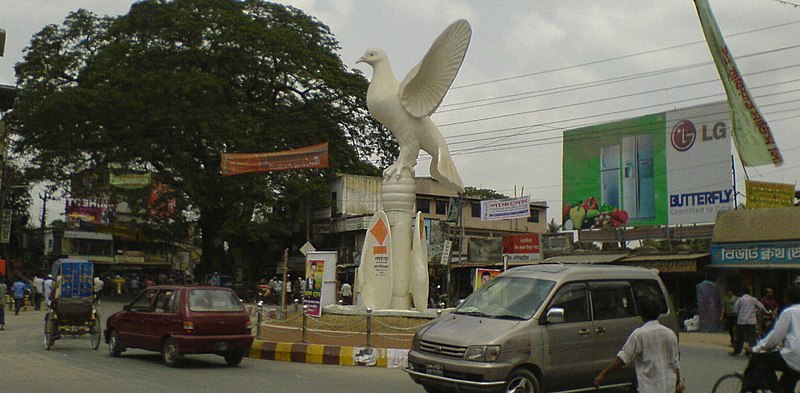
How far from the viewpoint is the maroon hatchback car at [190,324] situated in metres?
13.7

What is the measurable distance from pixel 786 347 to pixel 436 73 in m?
12.5

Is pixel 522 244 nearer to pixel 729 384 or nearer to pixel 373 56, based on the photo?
pixel 373 56

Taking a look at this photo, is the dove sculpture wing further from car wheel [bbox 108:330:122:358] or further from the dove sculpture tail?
car wheel [bbox 108:330:122:358]

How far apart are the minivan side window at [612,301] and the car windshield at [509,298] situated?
2.35ft

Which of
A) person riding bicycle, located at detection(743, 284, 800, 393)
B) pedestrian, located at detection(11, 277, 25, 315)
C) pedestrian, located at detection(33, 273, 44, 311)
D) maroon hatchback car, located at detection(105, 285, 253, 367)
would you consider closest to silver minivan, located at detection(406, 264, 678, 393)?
person riding bicycle, located at detection(743, 284, 800, 393)

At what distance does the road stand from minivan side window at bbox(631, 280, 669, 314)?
206 centimetres

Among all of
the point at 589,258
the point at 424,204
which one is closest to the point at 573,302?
the point at 589,258

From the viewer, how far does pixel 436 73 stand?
63.1 feet

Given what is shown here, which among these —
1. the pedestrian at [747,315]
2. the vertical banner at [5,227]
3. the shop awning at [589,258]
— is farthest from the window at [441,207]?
the pedestrian at [747,315]

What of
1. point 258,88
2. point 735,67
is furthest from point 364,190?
point 735,67

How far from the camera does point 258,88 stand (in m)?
44.9

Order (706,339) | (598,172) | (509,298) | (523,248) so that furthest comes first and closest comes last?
(598,172) < (523,248) < (706,339) < (509,298)

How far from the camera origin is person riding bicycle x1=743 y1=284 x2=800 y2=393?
791 centimetres

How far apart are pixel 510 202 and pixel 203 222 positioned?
731 inches
